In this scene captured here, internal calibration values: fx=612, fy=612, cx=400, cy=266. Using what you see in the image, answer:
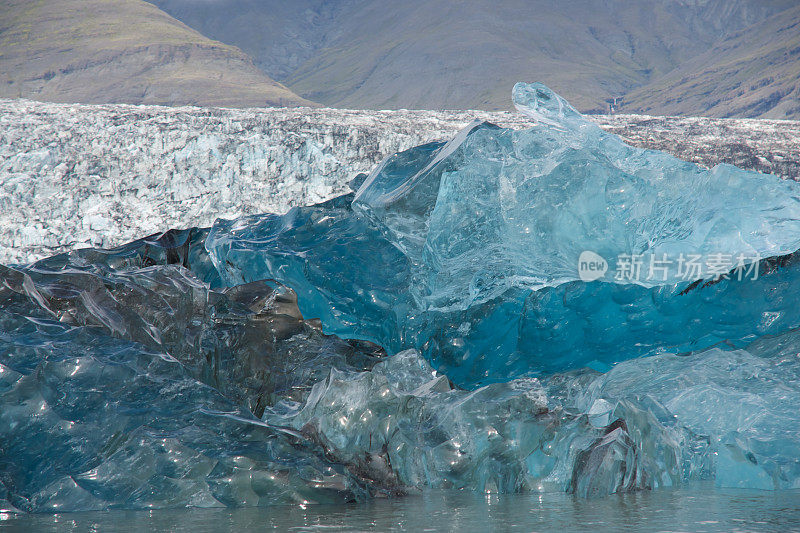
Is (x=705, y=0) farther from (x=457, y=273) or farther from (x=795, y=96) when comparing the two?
(x=457, y=273)

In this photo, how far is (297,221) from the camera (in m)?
2.79

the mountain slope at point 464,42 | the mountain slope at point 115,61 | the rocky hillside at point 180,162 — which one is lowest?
the rocky hillside at point 180,162

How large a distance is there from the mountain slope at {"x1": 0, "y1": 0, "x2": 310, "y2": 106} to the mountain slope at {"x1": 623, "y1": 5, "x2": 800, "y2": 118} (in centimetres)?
4840

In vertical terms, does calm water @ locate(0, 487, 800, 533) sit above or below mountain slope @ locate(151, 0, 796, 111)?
below

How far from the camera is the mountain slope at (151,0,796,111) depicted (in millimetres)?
88625

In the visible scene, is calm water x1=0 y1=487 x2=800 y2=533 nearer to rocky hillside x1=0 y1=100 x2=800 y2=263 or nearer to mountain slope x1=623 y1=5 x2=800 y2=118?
rocky hillside x1=0 y1=100 x2=800 y2=263

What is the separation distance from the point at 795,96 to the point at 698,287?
254ft

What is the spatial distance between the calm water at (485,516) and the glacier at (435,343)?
0.10 metres

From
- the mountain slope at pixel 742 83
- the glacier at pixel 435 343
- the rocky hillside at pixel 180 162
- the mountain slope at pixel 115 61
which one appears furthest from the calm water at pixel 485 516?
the mountain slope at pixel 742 83

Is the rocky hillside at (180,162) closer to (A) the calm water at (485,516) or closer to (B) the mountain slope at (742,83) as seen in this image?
(A) the calm water at (485,516)

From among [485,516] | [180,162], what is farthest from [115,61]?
[485,516]

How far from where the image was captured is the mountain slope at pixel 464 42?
88625 millimetres

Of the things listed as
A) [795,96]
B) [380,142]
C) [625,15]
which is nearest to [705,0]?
[625,15]

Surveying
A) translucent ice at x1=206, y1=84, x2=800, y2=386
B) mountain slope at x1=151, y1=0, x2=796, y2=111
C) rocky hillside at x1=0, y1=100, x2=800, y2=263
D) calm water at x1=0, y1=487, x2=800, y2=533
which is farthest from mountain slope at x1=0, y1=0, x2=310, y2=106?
calm water at x1=0, y1=487, x2=800, y2=533
